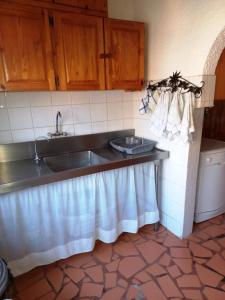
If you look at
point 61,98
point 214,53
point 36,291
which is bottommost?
point 36,291

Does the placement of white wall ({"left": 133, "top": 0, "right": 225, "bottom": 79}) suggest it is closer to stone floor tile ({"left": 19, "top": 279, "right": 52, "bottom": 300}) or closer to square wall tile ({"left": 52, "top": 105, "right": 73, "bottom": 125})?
square wall tile ({"left": 52, "top": 105, "right": 73, "bottom": 125})

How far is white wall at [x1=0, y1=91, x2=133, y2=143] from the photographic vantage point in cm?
169

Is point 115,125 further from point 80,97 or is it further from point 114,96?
point 80,97

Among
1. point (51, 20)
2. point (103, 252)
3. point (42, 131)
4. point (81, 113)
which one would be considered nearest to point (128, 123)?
point (81, 113)

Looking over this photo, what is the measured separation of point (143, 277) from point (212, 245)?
75cm

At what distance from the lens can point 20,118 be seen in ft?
5.65

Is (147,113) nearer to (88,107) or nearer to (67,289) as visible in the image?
(88,107)

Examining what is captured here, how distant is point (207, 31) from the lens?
1420mm

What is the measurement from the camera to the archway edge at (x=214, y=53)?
139 cm

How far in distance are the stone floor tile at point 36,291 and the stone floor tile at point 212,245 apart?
1.38 metres

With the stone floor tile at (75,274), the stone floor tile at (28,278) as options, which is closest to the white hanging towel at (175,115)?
the stone floor tile at (75,274)

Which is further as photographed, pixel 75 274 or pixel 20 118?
pixel 20 118

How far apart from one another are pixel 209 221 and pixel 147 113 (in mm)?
1353

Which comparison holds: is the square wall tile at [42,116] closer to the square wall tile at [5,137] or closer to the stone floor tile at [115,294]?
the square wall tile at [5,137]
